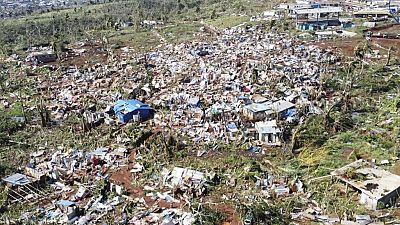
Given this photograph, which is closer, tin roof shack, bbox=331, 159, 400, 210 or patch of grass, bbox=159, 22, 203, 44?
tin roof shack, bbox=331, 159, 400, 210

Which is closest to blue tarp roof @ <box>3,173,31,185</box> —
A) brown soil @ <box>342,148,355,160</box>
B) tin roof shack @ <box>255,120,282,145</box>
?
tin roof shack @ <box>255,120,282,145</box>

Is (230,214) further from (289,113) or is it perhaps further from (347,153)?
(289,113)

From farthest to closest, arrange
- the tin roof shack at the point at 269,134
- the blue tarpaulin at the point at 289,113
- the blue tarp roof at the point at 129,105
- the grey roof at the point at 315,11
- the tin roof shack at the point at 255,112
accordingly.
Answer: the grey roof at the point at 315,11
the blue tarp roof at the point at 129,105
the tin roof shack at the point at 255,112
the blue tarpaulin at the point at 289,113
the tin roof shack at the point at 269,134

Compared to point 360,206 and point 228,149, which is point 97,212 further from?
point 360,206

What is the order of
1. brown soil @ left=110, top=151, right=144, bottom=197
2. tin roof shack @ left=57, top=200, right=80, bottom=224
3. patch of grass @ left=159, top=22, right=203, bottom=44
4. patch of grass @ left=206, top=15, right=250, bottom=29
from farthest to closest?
patch of grass @ left=206, top=15, right=250, bottom=29, patch of grass @ left=159, top=22, right=203, bottom=44, brown soil @ left=110, top=151, right=144, bottom=197, tin roof shack @ left=57, top=200, right=80, bottom=224

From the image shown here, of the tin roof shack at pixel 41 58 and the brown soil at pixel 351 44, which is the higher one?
the brown soil at pixel 351 44

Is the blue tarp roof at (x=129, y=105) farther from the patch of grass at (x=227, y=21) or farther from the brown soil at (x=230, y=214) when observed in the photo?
the patch of grass at (x=227, y=21)

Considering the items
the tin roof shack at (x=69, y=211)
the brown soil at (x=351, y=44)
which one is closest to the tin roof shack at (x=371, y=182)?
the tin roof shack at (x=69, y=211)

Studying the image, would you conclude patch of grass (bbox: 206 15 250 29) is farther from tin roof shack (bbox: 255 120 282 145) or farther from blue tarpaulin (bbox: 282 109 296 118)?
tin roof shack (bbox: 255 120 282 145)
